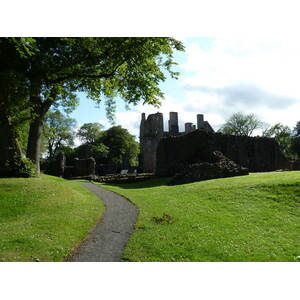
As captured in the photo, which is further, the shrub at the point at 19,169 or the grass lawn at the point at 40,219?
the shrub at the point at 19,169

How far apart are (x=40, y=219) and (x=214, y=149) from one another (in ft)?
102

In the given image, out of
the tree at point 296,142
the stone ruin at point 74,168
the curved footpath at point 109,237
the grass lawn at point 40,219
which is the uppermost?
the tree at point 296,142

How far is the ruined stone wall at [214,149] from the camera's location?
4204 cm

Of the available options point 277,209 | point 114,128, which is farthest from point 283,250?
point 114,128

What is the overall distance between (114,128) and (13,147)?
6548cm

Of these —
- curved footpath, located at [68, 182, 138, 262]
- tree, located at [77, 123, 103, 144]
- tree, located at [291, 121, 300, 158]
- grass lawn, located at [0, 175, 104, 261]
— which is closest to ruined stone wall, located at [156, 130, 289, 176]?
grass lawn, located at [0, 175, 104, 261]

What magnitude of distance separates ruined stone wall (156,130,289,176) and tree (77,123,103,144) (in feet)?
170

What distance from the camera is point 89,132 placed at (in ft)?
309

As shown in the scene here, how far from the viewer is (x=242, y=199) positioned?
1909 cm

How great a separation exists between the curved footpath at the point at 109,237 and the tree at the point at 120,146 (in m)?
66.5

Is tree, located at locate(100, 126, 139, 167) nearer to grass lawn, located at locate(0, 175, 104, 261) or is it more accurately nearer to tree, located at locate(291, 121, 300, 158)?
tree, located at locate(291, 121, 300, 158)

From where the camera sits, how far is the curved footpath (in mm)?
9523

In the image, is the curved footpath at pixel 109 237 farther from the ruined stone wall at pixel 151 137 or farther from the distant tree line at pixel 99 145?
the distant tree line at pixel 99 145

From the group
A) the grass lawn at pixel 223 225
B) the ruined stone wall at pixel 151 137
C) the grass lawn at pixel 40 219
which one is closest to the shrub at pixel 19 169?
the grass lawn at pixel 40 219
